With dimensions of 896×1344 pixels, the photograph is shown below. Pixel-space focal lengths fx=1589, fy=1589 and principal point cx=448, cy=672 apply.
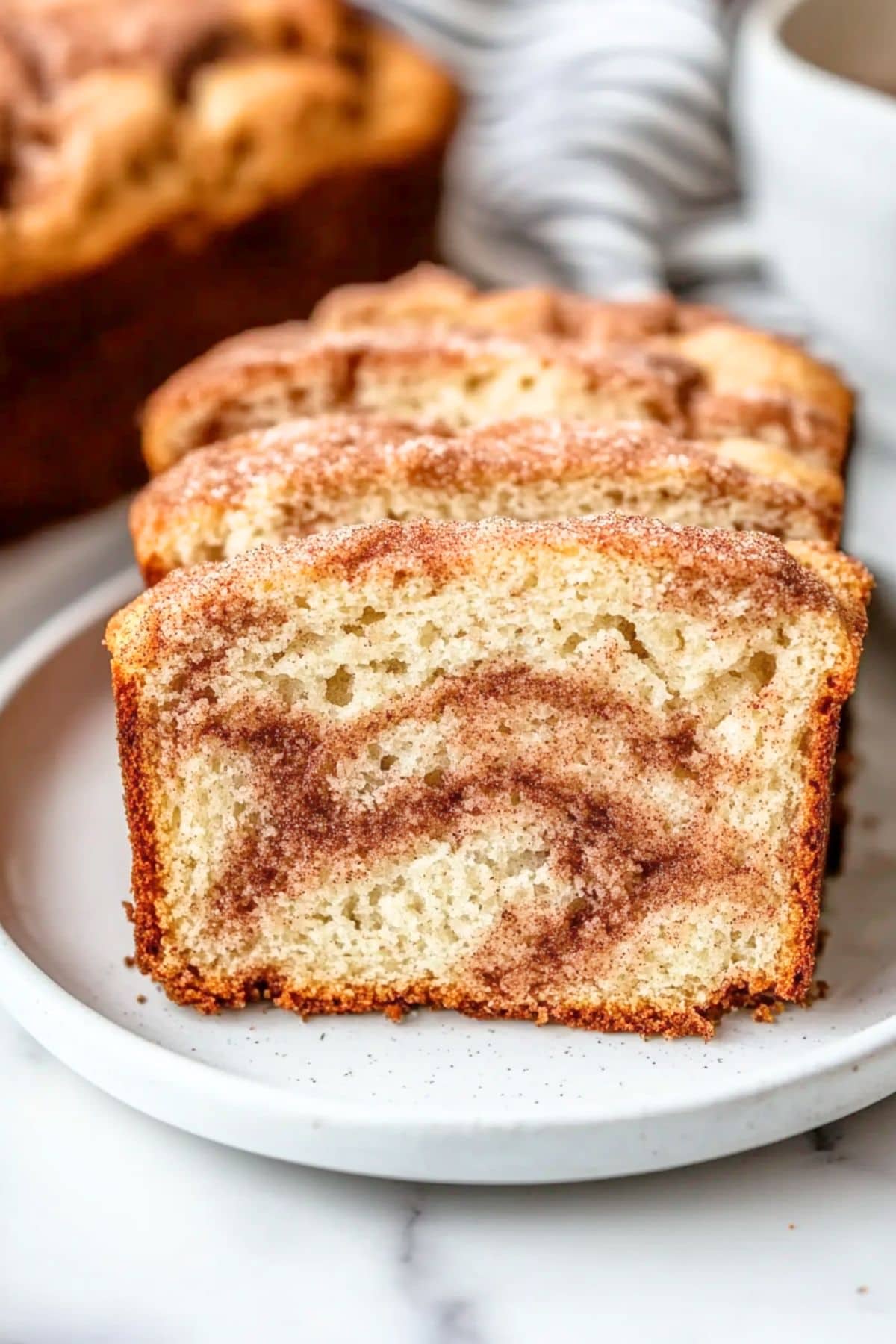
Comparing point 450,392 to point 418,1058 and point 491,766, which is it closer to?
point 491,766

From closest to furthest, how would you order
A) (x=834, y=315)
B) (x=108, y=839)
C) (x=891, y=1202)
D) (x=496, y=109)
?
1. (x=891, y=1202)
2. (x=108, y=839)
3. (x=834, y=315)
4. (x=496, y=109)


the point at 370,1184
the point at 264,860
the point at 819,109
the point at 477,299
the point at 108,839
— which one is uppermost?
the point at 819,109

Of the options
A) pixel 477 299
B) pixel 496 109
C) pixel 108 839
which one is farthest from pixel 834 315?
pixel 108 839

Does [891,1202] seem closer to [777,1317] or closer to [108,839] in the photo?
[777,1317]

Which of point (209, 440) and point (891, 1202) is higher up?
point (209, 440)

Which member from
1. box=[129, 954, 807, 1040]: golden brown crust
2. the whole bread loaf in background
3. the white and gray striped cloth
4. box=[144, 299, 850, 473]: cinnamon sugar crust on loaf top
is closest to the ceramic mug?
the white and gray striped cloth

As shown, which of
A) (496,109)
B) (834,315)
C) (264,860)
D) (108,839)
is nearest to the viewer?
(264,860)

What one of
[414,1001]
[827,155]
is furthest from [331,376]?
[827,155]
